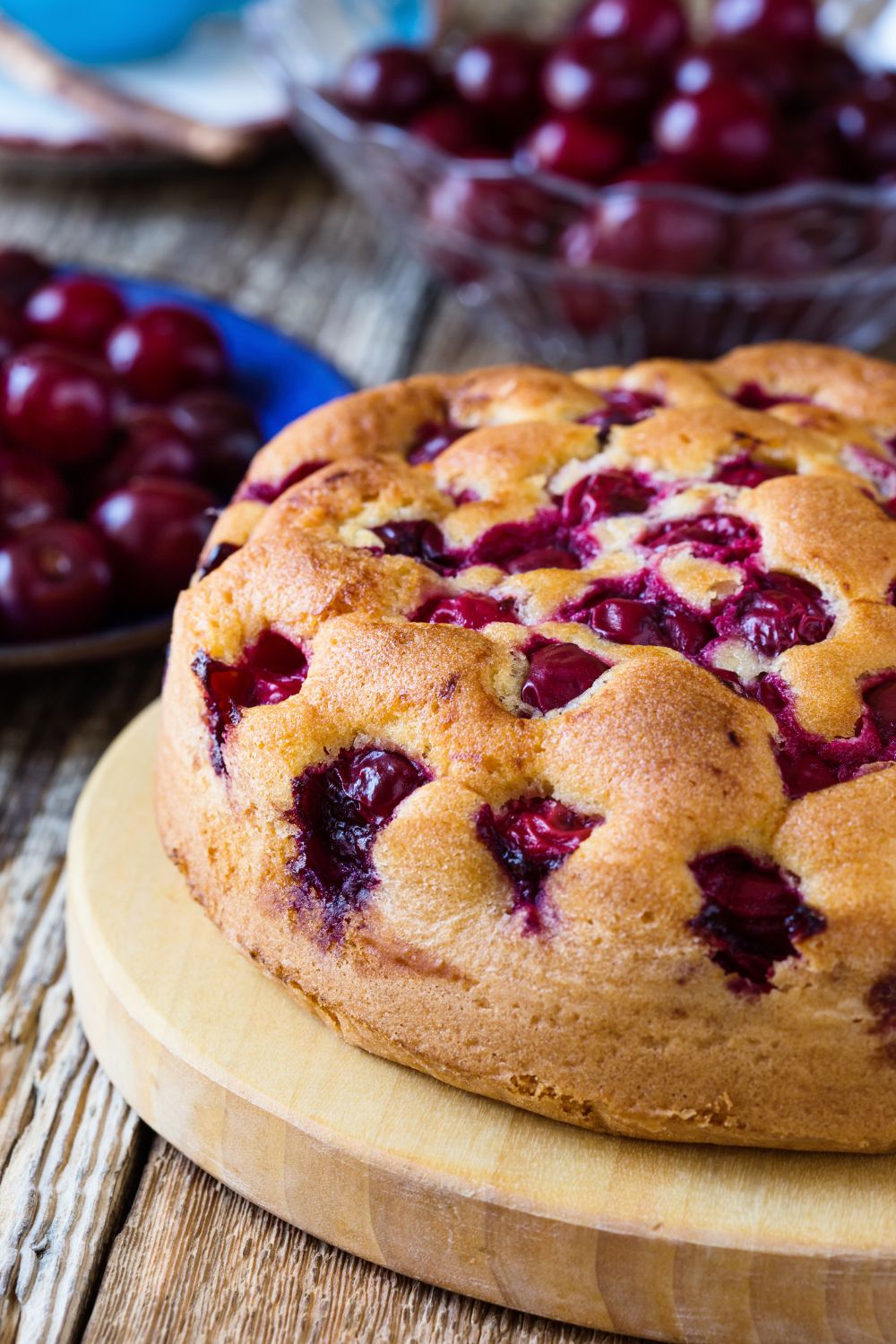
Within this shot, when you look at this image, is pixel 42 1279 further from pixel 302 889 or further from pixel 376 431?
pixel 376 431

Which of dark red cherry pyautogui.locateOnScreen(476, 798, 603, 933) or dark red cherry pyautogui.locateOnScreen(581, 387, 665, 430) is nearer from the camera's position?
dark red cherry pyautogui.locateOnScreen(476, 798, 603, 933)

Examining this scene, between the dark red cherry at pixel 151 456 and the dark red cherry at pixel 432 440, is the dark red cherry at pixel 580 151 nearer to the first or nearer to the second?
the dark red cherry at pixel 151 456

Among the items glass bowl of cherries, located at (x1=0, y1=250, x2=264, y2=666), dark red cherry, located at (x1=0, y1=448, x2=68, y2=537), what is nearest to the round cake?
glass bowl of cherries, located at (x1=0, y1=250, x2=264, y2=666)

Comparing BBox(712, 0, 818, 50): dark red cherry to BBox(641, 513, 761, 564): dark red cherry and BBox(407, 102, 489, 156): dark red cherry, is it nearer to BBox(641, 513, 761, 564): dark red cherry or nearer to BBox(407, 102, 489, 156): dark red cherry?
BBox(407, 102, 489, 156): dark red cherry

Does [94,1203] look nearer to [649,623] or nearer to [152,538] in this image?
[649,623]

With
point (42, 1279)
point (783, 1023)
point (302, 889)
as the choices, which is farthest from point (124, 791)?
point (783, 1023)

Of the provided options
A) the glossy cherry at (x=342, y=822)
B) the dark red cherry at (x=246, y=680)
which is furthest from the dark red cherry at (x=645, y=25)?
the glossy cherry at (x=342, y=822)
